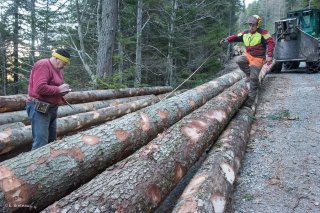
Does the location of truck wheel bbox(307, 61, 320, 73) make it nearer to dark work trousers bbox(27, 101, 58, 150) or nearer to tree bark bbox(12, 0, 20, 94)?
dark work trousers bbox(27, 101, 58, 150)

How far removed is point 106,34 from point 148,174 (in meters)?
8.27

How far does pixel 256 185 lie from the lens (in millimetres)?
3748

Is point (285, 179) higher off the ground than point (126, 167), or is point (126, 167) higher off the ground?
point (126, 167)

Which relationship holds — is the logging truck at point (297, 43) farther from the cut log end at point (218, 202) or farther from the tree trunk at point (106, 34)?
the cut log end at point (218, 202)

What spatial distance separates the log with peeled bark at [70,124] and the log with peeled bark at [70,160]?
2.03 m

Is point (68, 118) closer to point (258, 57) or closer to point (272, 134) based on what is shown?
point (272, 134)

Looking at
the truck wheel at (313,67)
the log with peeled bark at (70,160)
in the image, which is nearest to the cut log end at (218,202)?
the log with peeled bark at (70,160)

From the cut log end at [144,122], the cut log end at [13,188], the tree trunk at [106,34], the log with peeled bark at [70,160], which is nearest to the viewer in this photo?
the cut log end at [13,188]

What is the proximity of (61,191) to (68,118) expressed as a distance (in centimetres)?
336

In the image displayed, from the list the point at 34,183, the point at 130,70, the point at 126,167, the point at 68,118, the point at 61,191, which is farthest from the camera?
the point at 130,70

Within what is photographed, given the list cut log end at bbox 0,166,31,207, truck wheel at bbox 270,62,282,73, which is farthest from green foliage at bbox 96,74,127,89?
truck wheel at bbox 270,62,282,73

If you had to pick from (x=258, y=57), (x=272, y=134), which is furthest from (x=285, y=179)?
(x=258, y=57)

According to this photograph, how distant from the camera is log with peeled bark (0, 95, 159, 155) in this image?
186 inches

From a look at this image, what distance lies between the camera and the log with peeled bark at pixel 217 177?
285cm
